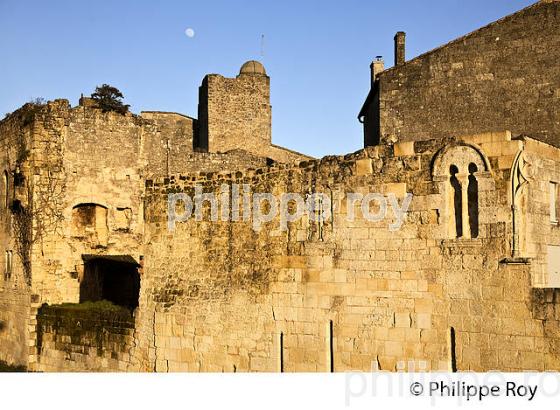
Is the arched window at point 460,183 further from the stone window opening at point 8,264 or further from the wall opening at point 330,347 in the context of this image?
the stone window opening at point 8,264

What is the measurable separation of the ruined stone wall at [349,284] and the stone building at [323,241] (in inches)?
0.9

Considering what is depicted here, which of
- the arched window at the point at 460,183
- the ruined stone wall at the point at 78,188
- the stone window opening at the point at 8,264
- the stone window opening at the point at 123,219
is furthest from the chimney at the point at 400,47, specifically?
the arched window at the point at 460,183

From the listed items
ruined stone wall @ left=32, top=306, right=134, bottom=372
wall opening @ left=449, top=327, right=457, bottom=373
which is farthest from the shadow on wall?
wall opening @ left=449, top=327, right=457, bottom=373

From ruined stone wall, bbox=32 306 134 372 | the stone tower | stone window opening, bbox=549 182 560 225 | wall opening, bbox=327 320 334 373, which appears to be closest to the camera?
stone window opening, bbox=549 182 560 225

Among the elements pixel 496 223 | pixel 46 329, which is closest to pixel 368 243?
pixel 496 223

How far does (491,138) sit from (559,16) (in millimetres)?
9723

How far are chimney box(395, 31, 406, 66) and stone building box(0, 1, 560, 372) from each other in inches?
73.9

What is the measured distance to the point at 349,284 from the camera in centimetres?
1019

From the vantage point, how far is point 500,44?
58.5ft

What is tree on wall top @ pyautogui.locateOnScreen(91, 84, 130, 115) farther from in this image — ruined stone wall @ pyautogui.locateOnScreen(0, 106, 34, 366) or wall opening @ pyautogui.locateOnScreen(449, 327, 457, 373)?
wall opening @ pyautogui.locateOnScreen(449, 327, 457, 373)

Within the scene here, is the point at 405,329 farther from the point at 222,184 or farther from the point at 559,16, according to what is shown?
the point at 559,16

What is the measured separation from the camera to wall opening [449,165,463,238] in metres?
9.28

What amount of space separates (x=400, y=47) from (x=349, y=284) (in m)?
13.9

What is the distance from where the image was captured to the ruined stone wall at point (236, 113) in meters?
28.4
